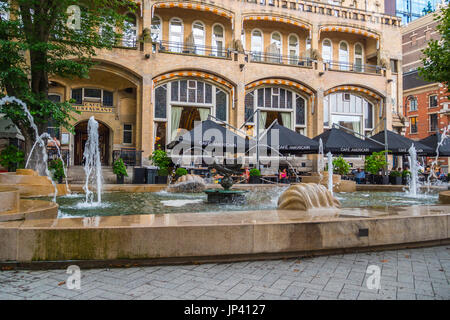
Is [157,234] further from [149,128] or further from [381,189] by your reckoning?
[149,128]

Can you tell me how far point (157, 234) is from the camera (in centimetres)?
411

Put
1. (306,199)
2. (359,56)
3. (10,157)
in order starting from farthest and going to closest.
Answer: (359,56) < (10,157) < (306,199)

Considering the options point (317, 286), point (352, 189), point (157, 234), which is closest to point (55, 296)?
point (157, 234)

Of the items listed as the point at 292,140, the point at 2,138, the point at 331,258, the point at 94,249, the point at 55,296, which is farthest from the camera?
the point at 2,138

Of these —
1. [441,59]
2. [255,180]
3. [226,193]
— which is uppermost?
[441,59]

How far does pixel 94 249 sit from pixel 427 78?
17143 millimetres

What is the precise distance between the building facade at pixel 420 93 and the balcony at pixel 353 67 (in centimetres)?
1441

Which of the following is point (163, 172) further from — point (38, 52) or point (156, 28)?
point (156, 28)

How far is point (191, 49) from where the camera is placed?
23.0m

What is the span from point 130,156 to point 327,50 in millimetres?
17071

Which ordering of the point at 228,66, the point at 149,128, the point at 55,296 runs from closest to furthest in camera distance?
the point at 55,296 < the point at 149,128 < the point at 228,66

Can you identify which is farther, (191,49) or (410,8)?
(410,8)

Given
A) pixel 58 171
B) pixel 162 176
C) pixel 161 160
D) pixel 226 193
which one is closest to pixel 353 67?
pixel 161 160

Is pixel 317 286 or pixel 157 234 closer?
pixel 317 286
